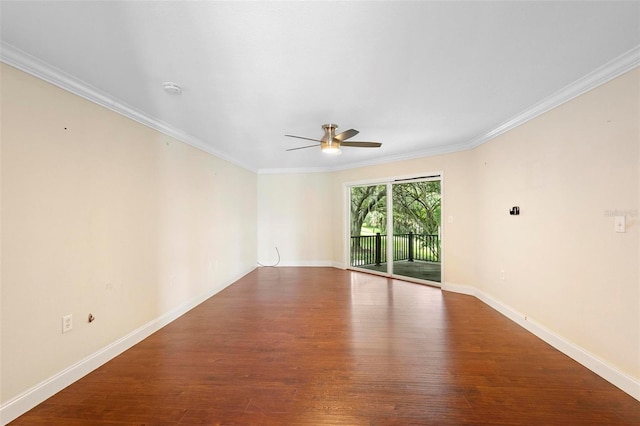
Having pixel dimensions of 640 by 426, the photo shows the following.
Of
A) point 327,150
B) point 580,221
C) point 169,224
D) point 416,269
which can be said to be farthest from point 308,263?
point 580,221

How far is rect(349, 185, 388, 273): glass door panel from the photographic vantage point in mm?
5621

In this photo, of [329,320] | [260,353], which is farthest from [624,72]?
[260,353]

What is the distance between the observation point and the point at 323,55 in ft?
6.04

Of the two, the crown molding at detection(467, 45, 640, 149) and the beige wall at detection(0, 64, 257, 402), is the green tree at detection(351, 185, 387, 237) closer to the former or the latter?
the crown molding at detection(467, 45, 640, 149)

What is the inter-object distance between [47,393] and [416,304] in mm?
3899

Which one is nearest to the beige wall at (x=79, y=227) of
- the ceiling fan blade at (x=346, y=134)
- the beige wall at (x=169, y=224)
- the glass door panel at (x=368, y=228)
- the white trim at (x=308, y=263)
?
the beige wall at (x=169, y=224)

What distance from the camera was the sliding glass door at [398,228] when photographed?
16.3 feet

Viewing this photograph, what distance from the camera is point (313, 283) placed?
4.99m

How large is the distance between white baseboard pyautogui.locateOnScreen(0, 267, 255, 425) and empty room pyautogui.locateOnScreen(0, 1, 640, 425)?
0.04ft

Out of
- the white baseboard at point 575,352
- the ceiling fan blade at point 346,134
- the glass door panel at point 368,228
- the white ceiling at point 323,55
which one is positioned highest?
the white ceiling at point 323,55

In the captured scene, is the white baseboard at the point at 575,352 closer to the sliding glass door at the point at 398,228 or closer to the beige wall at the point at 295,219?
the sliding glass door at the point at 398,228

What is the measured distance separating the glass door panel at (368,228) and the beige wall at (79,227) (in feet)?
11.8

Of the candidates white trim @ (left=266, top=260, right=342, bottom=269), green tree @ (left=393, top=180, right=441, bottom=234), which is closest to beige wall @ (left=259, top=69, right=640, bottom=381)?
green tree @ (left=393, top=180, right=441, bottom=234)

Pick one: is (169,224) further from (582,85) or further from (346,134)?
(582,85)
